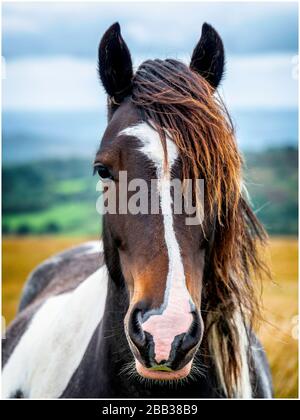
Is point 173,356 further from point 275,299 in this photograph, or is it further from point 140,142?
point 275,299

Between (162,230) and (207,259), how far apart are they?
42 centimetres

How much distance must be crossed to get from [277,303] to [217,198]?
5909 mm

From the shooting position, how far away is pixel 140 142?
2.60 metres

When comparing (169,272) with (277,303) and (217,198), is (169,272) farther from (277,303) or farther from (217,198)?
(277,303)

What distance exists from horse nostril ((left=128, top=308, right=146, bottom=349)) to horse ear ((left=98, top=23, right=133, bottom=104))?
1156 millimetres

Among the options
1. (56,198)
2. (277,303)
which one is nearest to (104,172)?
(277,303)

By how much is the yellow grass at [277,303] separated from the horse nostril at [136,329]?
0.92 m

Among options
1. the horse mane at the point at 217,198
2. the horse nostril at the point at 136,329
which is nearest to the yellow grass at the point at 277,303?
the horse mane at the point at 217,198

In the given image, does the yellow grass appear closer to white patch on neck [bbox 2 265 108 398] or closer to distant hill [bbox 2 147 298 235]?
white patch on neck [bbox 2 265 108 398]

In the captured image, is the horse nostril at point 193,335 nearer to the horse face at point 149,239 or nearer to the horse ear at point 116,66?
the horse face at point 149,239

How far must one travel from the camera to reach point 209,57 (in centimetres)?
298

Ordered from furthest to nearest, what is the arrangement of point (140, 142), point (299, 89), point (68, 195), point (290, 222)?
1. point (68, 195)
2. point (290, 222)
3. point (299, 89)
4. point (140, 142)
